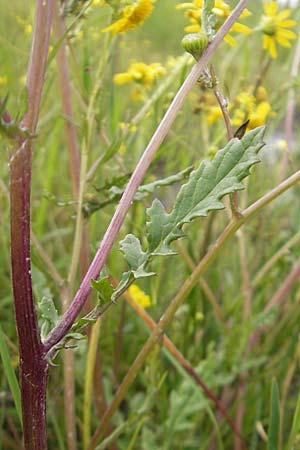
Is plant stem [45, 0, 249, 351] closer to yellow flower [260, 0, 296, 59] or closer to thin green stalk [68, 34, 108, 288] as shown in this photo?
thin green stalk [68, 34, 108, 288]

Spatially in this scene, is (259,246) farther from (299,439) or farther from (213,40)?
(213,40)

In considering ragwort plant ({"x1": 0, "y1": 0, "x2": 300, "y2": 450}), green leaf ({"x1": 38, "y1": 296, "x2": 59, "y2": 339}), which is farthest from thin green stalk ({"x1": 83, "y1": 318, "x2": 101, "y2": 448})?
green leaf ({"x1": 38, "y1": 296, "x2": 59, "y2": 339})

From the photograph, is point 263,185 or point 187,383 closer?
point 187,383

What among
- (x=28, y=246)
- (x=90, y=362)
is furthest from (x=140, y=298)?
(x=28, y=246)

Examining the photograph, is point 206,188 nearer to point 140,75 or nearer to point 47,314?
point 47,314

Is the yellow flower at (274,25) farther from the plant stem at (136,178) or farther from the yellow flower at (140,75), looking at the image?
the plant stem at (136,178)

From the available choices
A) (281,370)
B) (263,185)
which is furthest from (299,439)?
(263,185)
